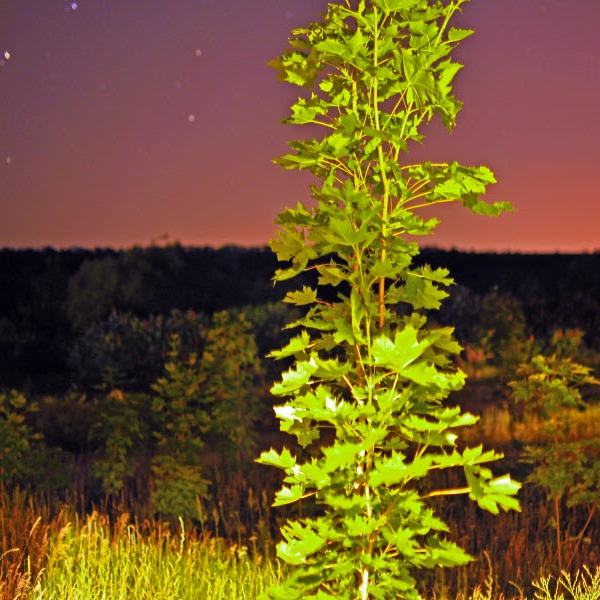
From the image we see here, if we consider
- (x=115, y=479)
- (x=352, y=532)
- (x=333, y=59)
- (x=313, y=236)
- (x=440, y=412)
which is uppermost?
(x=333, y=59)

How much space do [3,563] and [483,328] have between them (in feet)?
38.2

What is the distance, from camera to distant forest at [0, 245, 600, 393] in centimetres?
2217

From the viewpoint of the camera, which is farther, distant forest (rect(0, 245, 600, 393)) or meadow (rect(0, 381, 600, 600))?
distant forest (rect(0, 245, 600, 393))

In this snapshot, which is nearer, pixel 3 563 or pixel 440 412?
pixel 440 412

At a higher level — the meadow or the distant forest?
the distant forest

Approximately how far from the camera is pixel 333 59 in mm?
3066

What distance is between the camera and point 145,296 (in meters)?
27.4

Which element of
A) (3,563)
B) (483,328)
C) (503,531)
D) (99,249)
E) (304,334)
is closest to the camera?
(304,334)

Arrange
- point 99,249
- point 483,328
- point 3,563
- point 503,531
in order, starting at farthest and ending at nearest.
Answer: point 99,249 → point 483,328 → point 503,531 → point 3,563

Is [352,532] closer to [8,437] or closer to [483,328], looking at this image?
[8,437]

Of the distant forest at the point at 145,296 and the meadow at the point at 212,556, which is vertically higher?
the distant forest at the point at 145,296

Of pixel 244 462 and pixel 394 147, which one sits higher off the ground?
pixel 394 147

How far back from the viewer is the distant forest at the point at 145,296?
2217cm

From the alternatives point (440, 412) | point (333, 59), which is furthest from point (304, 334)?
point (333, 59)
